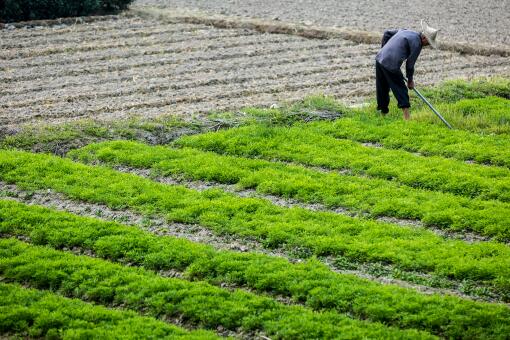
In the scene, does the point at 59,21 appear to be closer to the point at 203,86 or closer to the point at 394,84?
the point at 203,86

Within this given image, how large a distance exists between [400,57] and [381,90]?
2.63 ft

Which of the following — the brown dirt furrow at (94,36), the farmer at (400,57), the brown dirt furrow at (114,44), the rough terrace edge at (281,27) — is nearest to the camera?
the farmer at (400,57)

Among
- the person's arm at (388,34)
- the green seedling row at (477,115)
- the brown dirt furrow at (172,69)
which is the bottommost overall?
the green seedling row at (477,115)

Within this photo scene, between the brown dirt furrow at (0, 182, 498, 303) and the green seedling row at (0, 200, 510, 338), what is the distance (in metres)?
0.23

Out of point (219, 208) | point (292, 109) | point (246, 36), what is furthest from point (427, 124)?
point (246, 36)

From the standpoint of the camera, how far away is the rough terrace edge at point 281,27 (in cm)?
1920

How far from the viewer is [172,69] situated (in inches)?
696

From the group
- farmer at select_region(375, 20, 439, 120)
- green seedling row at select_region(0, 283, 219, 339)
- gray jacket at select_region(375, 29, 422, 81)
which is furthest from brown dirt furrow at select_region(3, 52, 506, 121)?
green seedling row at select_region(0, 283, 219, 339)

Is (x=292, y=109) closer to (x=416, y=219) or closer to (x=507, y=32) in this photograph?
(x=416, y=219)

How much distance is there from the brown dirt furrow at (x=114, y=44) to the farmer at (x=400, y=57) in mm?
7676

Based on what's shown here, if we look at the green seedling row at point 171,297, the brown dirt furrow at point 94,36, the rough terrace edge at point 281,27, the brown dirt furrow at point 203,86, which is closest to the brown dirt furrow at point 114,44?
the brown dirt furrow at point 94,36

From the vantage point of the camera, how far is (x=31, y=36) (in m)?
20.9

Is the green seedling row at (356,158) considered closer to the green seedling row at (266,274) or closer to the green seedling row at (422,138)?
the green seedling row at (422,138)

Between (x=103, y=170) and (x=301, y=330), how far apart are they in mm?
5263
